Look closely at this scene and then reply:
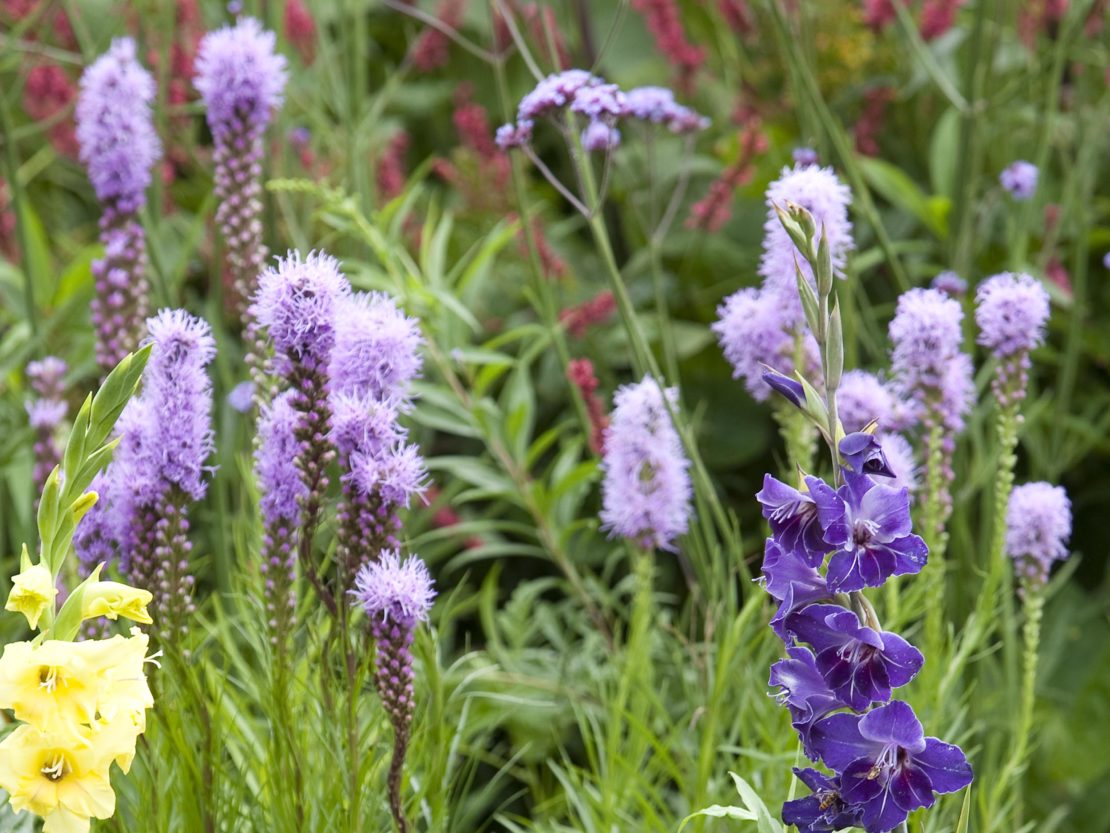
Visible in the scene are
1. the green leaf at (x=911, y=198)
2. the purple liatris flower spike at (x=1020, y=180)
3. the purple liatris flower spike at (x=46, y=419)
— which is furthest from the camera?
the green leaf at (x=911, y=198)

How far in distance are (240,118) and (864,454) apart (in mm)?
1178

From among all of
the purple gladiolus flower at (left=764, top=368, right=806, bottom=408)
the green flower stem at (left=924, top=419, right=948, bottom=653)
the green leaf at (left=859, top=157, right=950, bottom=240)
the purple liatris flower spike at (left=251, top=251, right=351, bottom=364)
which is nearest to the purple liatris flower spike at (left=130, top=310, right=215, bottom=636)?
the purple liatris flower spike at (left=251, top=251, right=351, bottom=364)

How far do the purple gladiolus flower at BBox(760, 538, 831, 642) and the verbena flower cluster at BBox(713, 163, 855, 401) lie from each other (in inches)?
24.2

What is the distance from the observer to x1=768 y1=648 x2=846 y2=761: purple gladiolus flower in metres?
1.01

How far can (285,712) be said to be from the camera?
132 centimetres

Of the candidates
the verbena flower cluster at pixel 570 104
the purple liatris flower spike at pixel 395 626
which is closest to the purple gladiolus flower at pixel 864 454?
the purple liatris flower spike at pixel 395 626

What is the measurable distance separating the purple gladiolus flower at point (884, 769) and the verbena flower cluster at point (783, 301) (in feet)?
2.22

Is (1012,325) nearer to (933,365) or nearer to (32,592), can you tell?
(933,365)

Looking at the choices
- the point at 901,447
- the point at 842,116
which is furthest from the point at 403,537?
the point at 842,116

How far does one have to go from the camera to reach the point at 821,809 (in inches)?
40.9

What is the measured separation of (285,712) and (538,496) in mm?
931

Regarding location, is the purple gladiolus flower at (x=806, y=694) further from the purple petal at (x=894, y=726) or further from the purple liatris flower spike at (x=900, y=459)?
the purple liatris flower spike at (x=900, y=459)

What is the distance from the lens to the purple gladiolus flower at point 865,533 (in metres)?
0.96

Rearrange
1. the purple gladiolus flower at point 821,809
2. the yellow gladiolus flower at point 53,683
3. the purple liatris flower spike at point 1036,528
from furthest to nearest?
the purple liatris flower spike at point 1036,528 < the purple gladiolus flower at point 821,809 < the yellow gladiolus flower at point 53,683
